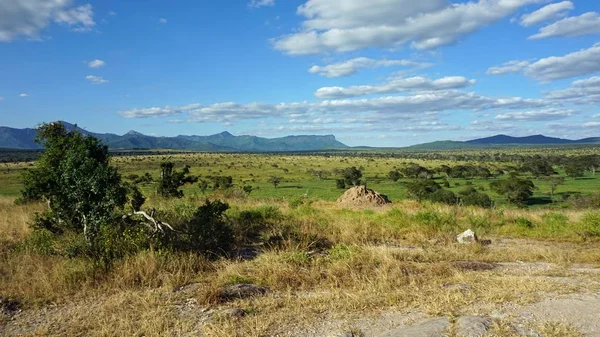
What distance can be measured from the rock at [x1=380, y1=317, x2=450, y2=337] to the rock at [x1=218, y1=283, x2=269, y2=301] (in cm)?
248

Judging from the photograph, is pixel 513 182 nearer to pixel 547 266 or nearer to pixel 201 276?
pixel 547 266

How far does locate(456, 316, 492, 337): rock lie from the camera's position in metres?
5.18

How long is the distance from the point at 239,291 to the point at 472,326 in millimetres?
3498

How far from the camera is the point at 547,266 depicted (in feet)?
30.0

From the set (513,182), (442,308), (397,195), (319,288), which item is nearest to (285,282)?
(319,288)

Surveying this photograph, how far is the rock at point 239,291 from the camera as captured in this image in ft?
22.3

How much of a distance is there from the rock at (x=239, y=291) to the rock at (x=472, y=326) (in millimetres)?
3105

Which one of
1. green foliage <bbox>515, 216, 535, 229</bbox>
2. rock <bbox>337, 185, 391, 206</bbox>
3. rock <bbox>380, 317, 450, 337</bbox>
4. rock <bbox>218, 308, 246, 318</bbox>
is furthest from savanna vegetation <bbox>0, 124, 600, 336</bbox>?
rock <bbox>337, 185, 391, 206</bbox>

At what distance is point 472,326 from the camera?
5.36 metres

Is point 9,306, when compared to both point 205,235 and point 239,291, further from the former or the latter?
point 205,235

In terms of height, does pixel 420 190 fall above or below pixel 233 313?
below

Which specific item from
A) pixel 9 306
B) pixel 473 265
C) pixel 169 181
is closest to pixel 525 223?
pixel 473 265

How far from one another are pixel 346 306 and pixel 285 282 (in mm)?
1613

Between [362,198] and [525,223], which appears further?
[362,198]
